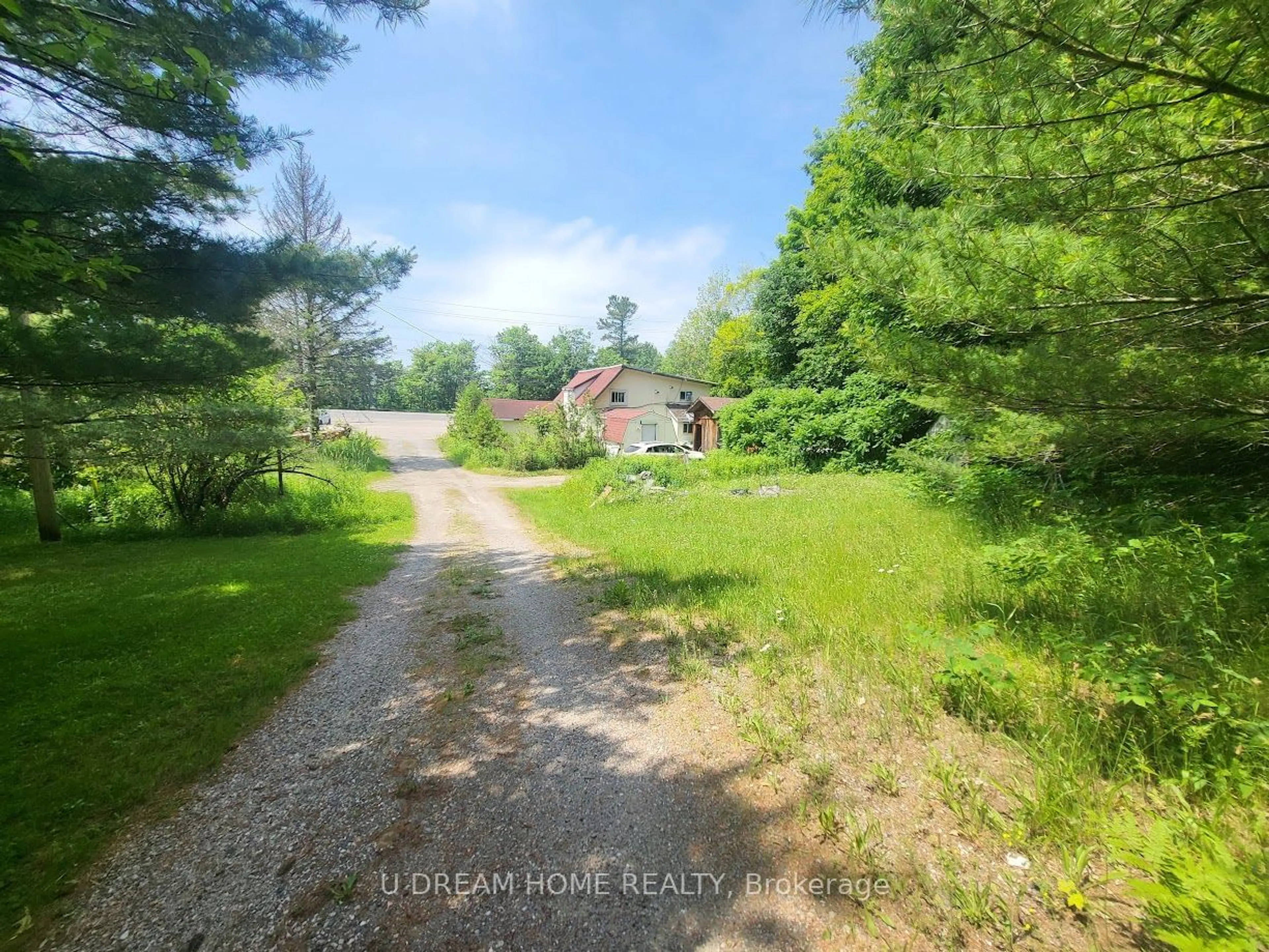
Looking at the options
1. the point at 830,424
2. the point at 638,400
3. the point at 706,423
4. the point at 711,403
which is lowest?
the point at 830,424

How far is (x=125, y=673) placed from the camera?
388 centimetres

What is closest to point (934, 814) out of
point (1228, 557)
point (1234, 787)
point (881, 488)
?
point (1234, 787)

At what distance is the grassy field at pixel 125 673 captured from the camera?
2377 millimetres

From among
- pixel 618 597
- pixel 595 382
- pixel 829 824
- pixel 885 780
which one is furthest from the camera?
pixel 595 382

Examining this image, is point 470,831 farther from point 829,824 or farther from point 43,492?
point 43,492

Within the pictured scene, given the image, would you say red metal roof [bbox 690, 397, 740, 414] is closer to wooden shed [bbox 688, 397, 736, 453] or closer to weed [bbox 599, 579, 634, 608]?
wooden shed [bbox 688, 397, 736, 453]

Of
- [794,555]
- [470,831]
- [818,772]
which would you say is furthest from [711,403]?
[470,831]

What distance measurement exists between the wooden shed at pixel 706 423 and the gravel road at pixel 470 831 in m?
21.9

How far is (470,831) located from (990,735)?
2915 millimetres

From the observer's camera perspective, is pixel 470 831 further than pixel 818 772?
No

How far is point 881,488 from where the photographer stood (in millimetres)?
12414

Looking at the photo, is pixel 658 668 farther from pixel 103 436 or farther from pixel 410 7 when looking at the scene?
pixel 103 436

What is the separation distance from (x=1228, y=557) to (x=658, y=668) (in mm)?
4710

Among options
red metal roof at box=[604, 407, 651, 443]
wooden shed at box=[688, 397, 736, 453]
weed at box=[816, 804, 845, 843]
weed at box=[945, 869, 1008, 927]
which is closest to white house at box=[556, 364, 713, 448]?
red metal roof at box=[604, 407, 651, 443]
